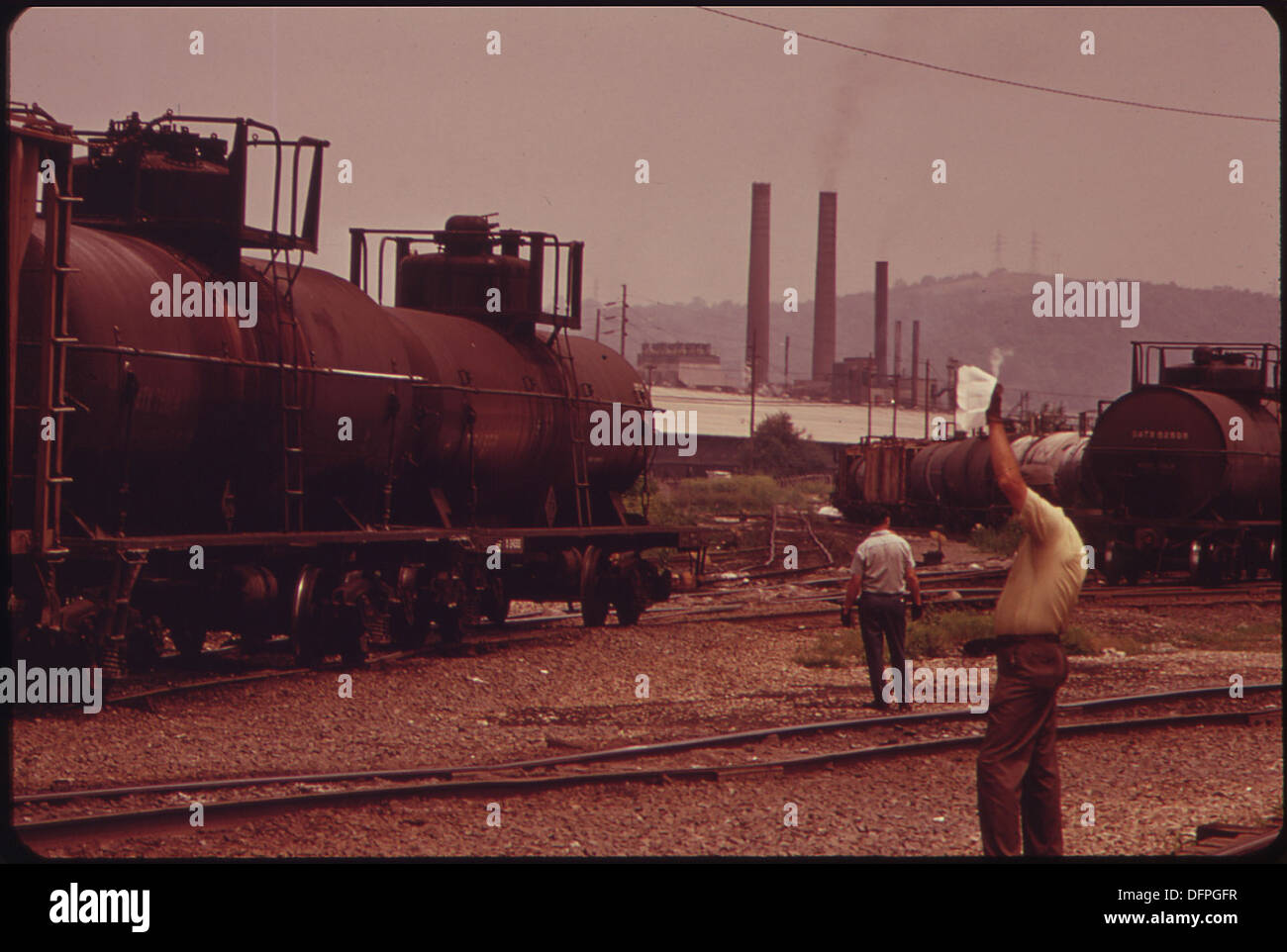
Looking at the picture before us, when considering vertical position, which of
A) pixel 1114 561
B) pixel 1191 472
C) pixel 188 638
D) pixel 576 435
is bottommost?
pixel 1114 561

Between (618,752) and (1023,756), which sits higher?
(1023,756)

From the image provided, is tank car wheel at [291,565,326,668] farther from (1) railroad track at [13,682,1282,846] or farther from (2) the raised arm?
(2) the raised arm

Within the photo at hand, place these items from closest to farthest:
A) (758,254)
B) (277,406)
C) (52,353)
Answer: (52,353), (277,406), (758,254)

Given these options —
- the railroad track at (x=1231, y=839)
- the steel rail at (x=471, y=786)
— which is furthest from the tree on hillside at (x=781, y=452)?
the railroad track at (x=1231, y=839)

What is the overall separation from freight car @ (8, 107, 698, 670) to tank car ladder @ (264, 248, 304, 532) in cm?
3

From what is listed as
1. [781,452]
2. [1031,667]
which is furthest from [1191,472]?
[781,452]

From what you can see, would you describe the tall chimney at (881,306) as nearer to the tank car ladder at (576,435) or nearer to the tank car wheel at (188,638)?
the tank car ladder at (576,435)

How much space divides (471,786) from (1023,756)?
3.46m

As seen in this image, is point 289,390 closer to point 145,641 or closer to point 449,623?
point 145,641

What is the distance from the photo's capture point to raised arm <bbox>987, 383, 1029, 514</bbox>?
6.69 m

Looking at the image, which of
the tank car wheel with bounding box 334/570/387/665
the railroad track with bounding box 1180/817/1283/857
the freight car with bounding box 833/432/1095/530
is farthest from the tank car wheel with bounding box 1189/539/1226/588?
the railroad track with bounding box 1180/817/1283/857

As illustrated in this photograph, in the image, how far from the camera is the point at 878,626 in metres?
12.8
